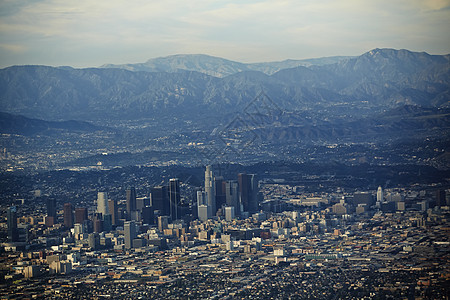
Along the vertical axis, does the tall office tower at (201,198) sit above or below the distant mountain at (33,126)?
below

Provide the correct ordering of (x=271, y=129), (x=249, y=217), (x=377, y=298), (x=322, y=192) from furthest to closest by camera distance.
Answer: (x=271, y=129), (x=322, y=192), (x=249, y=217), (x=377, y=298)

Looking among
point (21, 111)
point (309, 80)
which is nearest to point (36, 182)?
point (21, 111)

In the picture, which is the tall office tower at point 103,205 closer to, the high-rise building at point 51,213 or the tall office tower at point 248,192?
the high-rise building at point 51,213

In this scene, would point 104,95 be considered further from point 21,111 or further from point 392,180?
point 392,180

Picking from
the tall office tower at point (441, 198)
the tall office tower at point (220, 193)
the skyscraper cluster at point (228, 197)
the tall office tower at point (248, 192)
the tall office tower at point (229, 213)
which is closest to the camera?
the tall office tower at point (441, 198)

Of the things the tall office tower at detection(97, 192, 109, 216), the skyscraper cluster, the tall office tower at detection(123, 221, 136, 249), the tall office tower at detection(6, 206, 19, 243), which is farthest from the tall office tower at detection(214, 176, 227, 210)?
the tall office tower at detection(6, 206, 19, 243)

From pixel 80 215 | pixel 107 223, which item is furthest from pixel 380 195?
pixel 80 215

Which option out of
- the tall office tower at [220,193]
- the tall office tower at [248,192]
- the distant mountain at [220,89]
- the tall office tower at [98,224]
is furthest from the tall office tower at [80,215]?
the distant mountain at [220,89]
